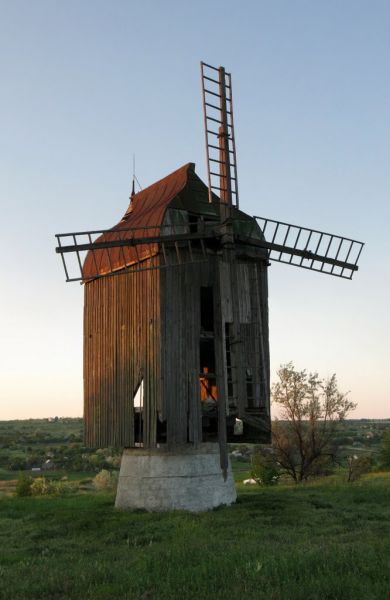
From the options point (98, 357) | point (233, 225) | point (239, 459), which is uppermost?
point (233, 225)

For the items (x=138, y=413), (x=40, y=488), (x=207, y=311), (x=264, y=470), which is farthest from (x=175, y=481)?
(x=264, y=470)

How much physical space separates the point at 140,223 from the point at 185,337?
4453 mm

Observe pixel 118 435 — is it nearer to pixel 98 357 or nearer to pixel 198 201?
pixel 98 357

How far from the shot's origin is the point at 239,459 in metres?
72.4

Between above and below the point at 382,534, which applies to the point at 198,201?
above

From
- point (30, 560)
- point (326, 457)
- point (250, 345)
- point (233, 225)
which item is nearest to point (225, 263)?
point (233, 225)

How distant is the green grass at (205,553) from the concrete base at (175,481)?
735 mm

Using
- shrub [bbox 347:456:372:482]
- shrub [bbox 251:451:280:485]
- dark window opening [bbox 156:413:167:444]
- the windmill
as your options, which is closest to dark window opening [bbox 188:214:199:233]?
the windmill

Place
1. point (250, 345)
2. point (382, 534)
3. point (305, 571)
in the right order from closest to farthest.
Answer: point (305, 571)
point (382, 534)
point (250, 345)

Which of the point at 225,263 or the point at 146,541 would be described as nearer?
the point at 146,541

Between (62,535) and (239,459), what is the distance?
192 ft

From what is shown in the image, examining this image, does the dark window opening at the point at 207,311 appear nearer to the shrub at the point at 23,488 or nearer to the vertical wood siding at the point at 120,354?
the vertical wood siding at the point at 120,354

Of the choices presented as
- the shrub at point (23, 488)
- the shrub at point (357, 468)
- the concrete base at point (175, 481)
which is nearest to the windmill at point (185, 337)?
the concrete base at point (175, 481)

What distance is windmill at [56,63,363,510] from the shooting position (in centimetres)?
1952
